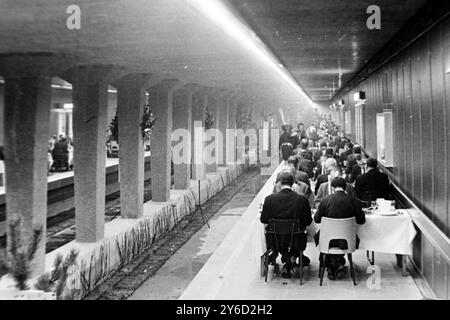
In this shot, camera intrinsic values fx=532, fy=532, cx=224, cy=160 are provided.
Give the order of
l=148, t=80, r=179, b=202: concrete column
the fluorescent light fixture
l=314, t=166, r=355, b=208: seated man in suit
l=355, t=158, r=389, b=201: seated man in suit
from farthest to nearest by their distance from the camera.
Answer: l=148, t=80, r=179, b=202: concrete column < l=355, t=158, r=389, b=201: seated man in suit < l=314, t=166, r=355, b=208: seated man in suit < the fluorescent light fixture

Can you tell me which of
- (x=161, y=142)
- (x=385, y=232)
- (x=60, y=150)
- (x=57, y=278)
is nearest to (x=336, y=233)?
(x=385, y=232)

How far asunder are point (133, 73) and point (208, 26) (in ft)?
19.2

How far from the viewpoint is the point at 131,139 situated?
40.5 ft

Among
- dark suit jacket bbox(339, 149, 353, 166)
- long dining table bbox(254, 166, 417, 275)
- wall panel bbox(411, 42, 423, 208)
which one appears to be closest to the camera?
long dining table bbox(254, 166, 417, 275)

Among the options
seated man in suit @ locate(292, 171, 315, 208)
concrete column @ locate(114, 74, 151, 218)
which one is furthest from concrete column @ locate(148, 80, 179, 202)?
seated man in suit @ locate(292, 171, 315, 208)

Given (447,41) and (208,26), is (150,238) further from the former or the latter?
(447,41)

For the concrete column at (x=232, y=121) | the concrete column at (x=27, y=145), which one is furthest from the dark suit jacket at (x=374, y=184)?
the concrete column at (x=232, y=121)

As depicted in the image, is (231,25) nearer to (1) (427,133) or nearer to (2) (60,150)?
(1) (427,133)

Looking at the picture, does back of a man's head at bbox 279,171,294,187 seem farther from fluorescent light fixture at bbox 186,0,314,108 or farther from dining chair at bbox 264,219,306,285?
fluorescent light fixture at bbox 186,0,314,108

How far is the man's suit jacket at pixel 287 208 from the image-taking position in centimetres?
555

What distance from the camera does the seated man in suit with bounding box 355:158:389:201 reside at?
296 inches

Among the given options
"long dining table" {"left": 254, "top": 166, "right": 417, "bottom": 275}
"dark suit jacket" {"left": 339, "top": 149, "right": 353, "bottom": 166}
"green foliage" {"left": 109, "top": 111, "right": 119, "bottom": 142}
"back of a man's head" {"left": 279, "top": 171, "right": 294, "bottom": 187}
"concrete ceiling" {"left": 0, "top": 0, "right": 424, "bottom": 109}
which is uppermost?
"concrete ceiling" {"left": 0, "top": 0, "right": 424, "bottom": 109}

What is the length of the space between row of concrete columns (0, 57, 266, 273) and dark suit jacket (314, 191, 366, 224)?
2.84 metres

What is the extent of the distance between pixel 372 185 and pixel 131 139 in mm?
6476
